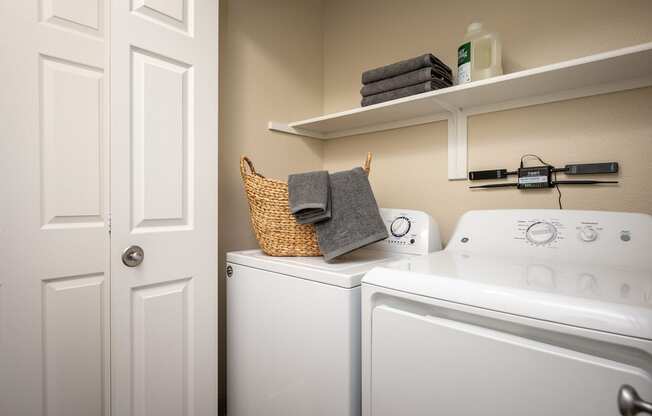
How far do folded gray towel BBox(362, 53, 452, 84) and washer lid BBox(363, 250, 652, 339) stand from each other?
0.79 m

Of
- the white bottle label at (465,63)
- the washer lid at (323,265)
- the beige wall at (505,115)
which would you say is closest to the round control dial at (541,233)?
the beige wall at (505,115)

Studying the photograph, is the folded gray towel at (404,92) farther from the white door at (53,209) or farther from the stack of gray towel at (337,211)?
the white door at (53,209)

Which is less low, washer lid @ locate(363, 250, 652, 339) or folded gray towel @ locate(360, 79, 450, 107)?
folded gray towel @ locate(360, 79, 450, 107)

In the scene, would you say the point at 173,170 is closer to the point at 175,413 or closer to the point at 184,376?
the point at 184,376

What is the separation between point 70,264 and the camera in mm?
1052

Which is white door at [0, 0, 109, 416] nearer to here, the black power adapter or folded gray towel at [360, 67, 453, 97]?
folded gray towel at [360, 67, 453, 97]

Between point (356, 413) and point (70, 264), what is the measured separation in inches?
38.1

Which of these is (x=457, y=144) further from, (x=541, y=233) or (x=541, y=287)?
(x=541, y=287)

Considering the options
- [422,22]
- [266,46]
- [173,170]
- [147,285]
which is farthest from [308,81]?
[147,285]

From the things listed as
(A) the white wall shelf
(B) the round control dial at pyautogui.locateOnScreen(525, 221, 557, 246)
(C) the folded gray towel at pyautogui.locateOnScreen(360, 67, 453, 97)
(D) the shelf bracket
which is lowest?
(B) the round control dial at pyautogui.locateOnScreen(525, 221, 557, 246)

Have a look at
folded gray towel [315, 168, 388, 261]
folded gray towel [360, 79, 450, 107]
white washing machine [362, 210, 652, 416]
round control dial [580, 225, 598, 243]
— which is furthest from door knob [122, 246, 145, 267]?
round control dial [580, 225, 598, 243]

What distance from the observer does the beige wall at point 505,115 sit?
3.86ft

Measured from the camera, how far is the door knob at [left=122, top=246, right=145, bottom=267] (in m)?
1.11

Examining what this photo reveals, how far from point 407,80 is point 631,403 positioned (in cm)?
120
